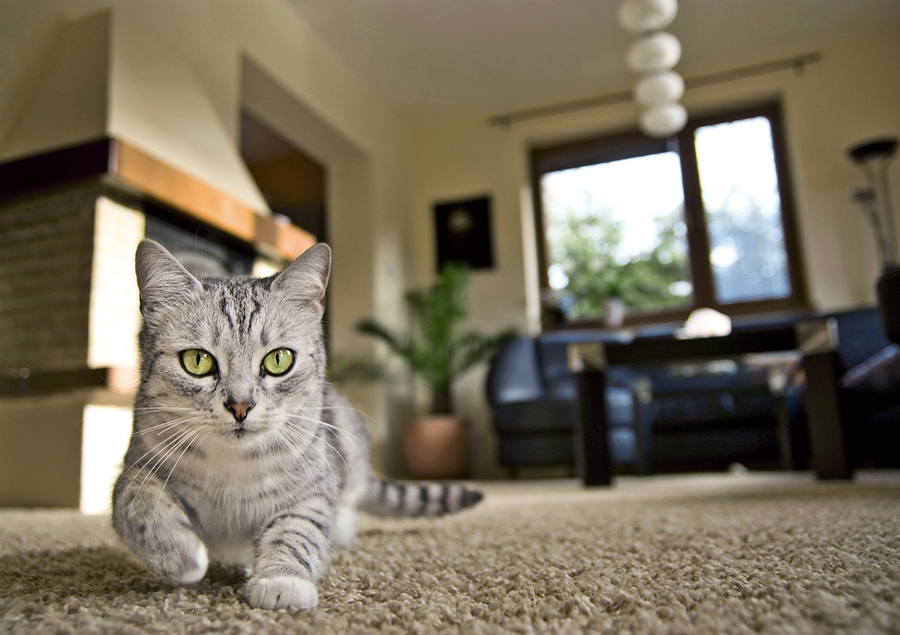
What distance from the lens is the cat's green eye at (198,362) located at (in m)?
0.69

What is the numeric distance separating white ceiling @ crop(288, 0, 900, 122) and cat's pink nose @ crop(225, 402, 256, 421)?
3382 mm

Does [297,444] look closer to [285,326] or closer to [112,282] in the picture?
[285,326]

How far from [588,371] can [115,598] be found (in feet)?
5.98

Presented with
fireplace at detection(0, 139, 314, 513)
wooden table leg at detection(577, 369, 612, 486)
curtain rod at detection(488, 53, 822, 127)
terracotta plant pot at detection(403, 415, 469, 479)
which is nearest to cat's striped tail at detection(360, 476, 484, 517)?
fireplace at detection(0, 139, 314, 513)

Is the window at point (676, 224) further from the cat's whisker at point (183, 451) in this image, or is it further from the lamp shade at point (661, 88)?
the cat's whisker at point (183, 451)

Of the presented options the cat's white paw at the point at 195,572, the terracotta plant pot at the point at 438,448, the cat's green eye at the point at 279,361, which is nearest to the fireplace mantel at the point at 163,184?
the cat's green eye at the point at 279,361

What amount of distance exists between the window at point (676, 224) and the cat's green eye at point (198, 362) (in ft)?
13.0

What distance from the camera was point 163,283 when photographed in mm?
717

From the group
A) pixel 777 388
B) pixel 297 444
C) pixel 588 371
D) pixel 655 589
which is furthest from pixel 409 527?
pixel 777 388

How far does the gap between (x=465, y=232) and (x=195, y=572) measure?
431cm

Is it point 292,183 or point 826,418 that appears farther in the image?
point 292,183

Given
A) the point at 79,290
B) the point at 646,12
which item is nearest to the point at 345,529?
the point at 79,290

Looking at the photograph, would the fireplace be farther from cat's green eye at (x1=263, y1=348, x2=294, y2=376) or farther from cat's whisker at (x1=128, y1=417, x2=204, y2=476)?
cat's green eye at (x1=263, y1=348, x2=294, y2=376)

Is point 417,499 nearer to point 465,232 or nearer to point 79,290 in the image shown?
point 79,290
